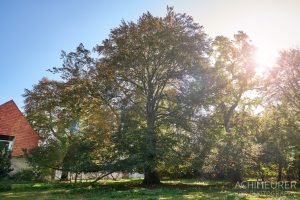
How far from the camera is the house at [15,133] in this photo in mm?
35250

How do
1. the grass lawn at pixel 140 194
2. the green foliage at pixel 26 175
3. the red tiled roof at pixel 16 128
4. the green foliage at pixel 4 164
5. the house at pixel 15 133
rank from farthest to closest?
the red tiled roof at pixel 16 128 → the house at pixel 15 133 → the green foliage at pixel 26 175 → the green foliage at pixel 4 164 → the grass lawn at pixel 140 194

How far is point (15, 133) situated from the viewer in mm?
36781

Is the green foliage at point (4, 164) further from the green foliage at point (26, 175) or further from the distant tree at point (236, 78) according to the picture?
the distant tree at point (236, 78)

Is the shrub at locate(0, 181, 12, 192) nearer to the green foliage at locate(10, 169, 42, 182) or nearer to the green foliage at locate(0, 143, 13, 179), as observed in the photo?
the green foliage at locate(0, 143, 13, 179)

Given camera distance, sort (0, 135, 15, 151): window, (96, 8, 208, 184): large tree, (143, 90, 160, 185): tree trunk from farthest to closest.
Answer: (0, 135, 15, 151): window, (96, 8, 208, 184): large tree, (143, 90, 160, 185): tree trunk

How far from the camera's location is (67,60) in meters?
29.5

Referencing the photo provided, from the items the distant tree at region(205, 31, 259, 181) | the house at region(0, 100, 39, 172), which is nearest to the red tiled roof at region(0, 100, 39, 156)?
the house at region(0, 100, 39, 172)

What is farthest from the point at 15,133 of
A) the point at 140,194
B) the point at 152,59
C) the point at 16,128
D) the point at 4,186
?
the point at 140,194

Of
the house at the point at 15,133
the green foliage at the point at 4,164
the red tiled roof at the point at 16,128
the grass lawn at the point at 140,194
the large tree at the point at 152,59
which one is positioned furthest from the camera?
the red tiled roof at the point at 16,128

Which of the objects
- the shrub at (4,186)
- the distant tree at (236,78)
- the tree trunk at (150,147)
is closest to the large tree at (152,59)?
the tree trunk at (150,147)

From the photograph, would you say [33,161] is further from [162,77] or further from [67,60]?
[162,77]

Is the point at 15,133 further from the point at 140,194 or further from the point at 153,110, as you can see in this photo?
the point at 140,194

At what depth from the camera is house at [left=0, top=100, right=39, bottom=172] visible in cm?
3525

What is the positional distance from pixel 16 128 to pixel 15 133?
70cm
